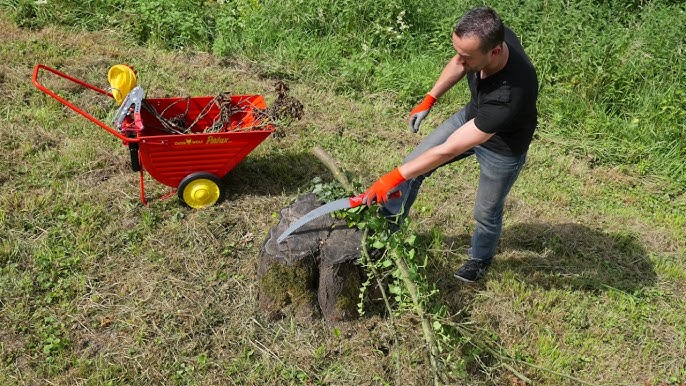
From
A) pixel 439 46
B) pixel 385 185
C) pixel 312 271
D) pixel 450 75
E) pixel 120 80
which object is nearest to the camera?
pixel 385 185

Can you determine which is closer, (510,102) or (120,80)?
(510,102)

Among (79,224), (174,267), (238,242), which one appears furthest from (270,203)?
(79,224)

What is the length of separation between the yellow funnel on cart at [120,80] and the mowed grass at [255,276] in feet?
2.32

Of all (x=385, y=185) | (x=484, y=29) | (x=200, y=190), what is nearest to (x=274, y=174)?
(x=200, y=190)

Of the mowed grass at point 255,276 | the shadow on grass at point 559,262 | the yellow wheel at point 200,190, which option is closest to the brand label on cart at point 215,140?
the yellow wheel at point 200,190

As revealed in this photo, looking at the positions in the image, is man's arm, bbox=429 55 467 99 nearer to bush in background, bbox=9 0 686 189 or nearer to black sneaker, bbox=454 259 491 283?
black sneaker, bbox=454 259 491 283

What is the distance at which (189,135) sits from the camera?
A: 4.34m

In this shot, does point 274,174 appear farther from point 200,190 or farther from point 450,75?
point 450,75

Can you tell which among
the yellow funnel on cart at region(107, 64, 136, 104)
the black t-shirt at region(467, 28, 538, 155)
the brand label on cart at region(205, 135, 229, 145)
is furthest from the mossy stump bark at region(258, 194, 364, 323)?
the yellow funnel on cart at region(107, 64, 136, 104)

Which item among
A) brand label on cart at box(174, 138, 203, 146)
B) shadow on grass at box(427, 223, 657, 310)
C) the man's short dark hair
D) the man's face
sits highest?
the man's short dark hair

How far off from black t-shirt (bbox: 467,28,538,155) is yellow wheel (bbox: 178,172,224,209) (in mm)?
1992

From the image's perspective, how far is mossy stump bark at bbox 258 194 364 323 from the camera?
3881 mm

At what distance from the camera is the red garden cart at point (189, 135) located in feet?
14.4

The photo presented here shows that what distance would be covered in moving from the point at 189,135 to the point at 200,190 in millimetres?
499
